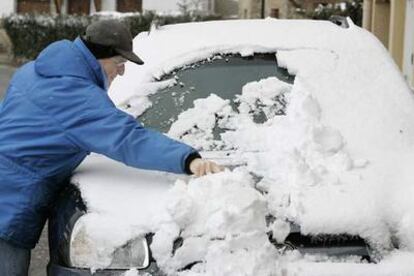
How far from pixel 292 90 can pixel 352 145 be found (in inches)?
21.7

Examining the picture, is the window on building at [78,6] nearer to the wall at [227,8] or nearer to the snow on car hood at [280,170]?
the wall at [227,8]

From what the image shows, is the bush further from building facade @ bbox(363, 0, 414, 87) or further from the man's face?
the man's face

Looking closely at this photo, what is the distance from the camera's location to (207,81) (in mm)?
4422

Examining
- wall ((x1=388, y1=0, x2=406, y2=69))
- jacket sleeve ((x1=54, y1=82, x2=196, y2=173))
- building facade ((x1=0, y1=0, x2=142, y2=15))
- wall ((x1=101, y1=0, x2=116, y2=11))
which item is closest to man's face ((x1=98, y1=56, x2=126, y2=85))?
jacket sleeve ((x1=54, y1=82, x2=196, y2=173))

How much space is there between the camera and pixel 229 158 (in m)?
3.69

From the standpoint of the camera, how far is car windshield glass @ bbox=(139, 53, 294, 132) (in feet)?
13.9

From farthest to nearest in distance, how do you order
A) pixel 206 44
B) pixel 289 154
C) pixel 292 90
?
1. pixel 206 44
2. pixel 292 90
3. pixel 289 154

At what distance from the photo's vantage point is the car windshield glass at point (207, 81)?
4.22 m

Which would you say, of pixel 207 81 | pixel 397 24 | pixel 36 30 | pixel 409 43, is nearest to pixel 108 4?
pixel 36 30

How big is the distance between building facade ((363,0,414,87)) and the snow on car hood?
8.85m

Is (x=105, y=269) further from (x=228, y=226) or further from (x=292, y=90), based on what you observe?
(x=292, y=90)

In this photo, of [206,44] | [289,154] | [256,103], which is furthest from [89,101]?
[206,44]

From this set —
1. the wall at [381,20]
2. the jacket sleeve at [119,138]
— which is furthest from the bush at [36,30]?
the jacket sleeve at [119,138]

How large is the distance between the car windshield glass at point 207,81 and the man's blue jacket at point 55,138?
78 centimetres
